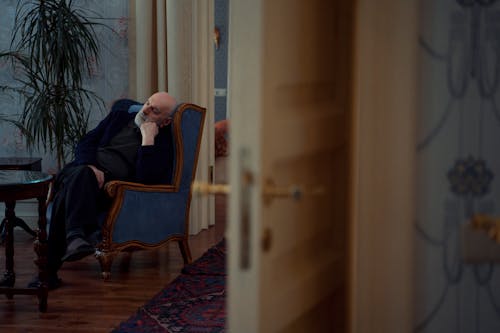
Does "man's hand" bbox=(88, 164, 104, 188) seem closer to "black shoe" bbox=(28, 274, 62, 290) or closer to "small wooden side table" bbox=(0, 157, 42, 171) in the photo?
"black shoe" bbox=(28, 274, 62, 290)

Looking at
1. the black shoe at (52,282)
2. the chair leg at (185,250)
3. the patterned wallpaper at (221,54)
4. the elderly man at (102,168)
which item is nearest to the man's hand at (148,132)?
the elderly man at (102,168)

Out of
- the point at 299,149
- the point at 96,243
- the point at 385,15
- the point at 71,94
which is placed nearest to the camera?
the point at 299,149

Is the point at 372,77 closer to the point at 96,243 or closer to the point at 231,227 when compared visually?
the point at 231,227

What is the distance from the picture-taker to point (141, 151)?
492 cm

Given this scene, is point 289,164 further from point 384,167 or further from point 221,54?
point 221,54

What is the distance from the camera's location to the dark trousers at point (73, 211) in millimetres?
4691

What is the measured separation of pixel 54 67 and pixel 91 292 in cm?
213

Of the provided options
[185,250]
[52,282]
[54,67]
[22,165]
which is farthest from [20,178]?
[54,67]

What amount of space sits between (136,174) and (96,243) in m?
0.49

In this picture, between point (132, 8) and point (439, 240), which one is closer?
point (439, 240)

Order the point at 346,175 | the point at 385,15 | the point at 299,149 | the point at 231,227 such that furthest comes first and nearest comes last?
the point at 346,175
the point at 385,15
the point at 299,149
the point at 231,227

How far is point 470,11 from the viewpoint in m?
1.72

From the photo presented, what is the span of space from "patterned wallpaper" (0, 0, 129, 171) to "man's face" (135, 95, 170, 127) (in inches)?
53.6

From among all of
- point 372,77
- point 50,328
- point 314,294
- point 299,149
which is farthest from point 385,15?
point 50,328
